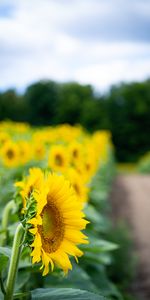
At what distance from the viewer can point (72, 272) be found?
272cm

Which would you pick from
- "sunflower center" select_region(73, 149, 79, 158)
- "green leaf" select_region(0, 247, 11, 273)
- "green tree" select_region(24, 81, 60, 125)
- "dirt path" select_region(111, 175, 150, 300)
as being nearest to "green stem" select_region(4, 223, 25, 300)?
"green leaf" select_region(0, 247, 11, 273)

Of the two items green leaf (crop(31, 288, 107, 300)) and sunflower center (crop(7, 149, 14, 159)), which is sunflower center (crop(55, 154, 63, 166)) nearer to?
sunflower center (crop(7, 149, 14, 159))

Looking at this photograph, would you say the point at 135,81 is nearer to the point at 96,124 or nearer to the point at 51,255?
the point at 96,124

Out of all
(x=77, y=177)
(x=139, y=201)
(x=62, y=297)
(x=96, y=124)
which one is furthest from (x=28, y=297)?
(x=96, y=124)

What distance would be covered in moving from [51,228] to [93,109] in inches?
1861

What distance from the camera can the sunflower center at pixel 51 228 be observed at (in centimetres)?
157

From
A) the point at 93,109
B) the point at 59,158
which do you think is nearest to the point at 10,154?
the point at 59,158

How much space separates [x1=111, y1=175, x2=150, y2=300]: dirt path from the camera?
6.89 meters

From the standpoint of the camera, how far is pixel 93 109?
48.8 meters

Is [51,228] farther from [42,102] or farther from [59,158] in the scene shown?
[42,102]

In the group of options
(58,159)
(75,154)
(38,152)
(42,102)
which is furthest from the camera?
Answer: (42,102)

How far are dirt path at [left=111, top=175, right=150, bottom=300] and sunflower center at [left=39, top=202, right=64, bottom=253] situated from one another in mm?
4682

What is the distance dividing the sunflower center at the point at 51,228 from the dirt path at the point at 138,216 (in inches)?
184

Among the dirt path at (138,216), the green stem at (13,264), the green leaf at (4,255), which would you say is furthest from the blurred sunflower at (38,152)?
the green stem at (13,264)
